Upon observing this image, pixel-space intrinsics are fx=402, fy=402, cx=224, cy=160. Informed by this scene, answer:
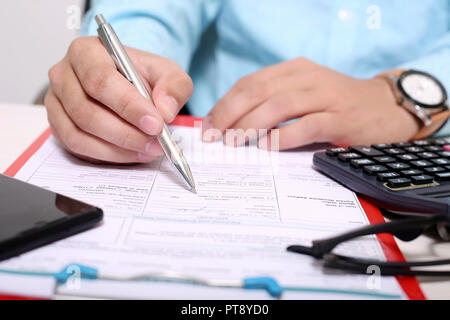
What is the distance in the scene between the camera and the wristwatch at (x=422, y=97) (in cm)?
48

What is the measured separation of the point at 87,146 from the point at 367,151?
0.85 feet

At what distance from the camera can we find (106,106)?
1.18 feet

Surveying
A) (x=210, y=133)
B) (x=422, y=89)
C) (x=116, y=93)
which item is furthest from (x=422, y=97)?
(x=116, y=93)

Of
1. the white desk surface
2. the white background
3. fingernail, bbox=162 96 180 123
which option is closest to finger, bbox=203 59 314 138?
fingernail, bbox=162 96 180 123

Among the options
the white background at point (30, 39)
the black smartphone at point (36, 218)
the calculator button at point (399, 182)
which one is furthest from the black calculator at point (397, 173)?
the white background at point (30, 39)

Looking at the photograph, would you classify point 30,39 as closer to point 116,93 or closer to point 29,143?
point 29,143

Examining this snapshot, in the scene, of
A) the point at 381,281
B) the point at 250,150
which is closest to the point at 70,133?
the point at 250,150

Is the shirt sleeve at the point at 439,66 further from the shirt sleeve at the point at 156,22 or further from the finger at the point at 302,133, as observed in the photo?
the shirt sleeve at the point at 156,22

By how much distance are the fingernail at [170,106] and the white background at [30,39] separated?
75 cm

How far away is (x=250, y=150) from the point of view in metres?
0.44

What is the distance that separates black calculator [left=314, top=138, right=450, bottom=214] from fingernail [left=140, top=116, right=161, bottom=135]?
6.2 inches

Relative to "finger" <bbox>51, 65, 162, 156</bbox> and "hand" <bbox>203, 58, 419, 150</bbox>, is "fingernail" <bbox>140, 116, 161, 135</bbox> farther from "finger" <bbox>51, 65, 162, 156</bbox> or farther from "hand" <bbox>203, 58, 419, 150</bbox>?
"hand" <bbox>203, 58, 419, 150</bbox>
